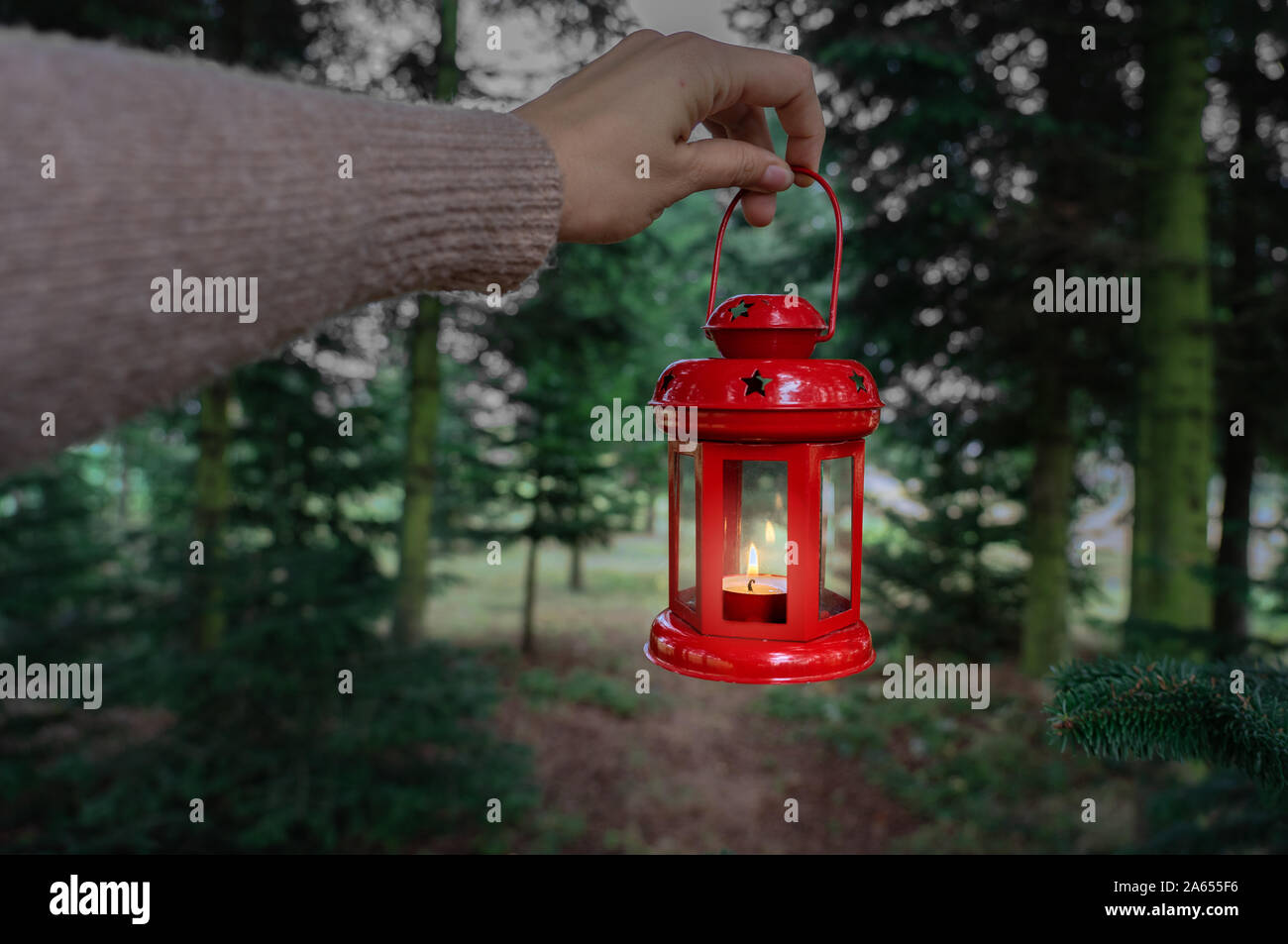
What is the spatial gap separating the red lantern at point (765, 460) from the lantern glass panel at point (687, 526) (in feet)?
0.04

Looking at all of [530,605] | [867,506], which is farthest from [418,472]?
[867,506]

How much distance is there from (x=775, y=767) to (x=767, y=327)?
23.5 ft

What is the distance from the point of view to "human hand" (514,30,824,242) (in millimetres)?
1322

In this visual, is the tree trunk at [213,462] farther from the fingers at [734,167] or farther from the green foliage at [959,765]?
the fingers at [734,167]

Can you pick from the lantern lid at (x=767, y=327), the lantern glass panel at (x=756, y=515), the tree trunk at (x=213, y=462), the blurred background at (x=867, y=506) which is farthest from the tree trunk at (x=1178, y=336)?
the tree trunk at (x=213, y=462)

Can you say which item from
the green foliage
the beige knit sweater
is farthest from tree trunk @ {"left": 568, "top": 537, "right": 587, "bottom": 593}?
the beige knit sweater

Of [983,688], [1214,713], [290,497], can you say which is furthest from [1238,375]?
[290,497]

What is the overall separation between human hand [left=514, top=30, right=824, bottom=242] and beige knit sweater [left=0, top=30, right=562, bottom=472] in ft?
1.04

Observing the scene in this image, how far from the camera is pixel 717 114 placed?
1.90 metres

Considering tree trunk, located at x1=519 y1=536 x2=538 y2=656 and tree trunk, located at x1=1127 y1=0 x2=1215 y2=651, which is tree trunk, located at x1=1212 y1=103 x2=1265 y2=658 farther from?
tree trunk, located at x1=519 y1=536 x2=538 y2=656

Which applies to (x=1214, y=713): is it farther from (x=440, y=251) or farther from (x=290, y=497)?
(x=290, y=497)

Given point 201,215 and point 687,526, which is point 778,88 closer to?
point 687,526

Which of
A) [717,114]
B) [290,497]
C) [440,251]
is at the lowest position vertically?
[290,497]

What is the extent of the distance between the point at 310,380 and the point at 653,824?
5146mm
